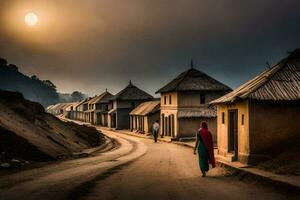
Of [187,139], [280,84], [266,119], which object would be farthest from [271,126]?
[187,139]

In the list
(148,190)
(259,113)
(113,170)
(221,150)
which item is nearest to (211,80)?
(221,150)

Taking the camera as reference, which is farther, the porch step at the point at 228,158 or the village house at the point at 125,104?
the village house at the point at 125,104

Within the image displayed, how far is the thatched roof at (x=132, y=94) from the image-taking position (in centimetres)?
7606

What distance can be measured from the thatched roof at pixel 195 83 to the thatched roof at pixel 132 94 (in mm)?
27613

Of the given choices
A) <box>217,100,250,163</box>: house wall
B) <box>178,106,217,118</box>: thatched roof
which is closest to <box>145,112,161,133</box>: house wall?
<box>178,106,217,118</box>: thatched roof

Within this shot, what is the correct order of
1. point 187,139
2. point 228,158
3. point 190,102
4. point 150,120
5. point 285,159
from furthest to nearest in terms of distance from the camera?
point 150,120 → point 190,102 → point 187,139 → point 228,158 → point 285,159

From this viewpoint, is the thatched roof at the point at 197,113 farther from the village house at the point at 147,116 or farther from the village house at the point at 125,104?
the village house at the point at 125,104

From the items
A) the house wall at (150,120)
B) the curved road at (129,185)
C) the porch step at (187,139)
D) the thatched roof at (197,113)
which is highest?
the thatched roof at (197,113)

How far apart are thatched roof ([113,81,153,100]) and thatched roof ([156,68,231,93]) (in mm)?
27613

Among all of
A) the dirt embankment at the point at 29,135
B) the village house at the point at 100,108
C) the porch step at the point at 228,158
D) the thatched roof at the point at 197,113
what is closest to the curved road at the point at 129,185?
the porch step at the point at 228,158

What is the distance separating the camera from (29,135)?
23.6 metres

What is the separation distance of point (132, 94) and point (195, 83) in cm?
3199

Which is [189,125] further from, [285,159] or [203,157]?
[203,157]

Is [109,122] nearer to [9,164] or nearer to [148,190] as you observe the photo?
[9,164]
